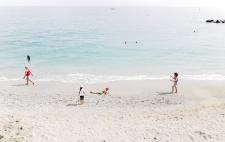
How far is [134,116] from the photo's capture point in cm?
1948

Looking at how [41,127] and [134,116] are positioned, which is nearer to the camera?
[41,127]

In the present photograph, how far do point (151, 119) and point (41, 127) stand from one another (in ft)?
19.1

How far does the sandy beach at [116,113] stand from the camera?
51.8 ft

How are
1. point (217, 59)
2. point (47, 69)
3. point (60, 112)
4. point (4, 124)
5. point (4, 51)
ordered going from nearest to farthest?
point (4, 124) → point (60, 112) → point (47, 69) → point (217, 59) → point (4, 51)

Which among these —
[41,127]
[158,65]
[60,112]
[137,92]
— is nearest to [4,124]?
[41,127]

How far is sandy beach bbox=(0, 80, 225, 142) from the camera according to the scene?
15773 millimetres

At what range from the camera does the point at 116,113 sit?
2041cm

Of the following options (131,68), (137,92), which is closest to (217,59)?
(131,68)

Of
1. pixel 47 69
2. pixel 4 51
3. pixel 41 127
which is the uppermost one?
pixel 4 51

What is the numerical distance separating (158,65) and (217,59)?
368 inches

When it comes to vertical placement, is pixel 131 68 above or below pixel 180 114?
above

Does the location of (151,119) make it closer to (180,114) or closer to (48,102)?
(180,114)

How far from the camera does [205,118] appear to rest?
18531 millimetres

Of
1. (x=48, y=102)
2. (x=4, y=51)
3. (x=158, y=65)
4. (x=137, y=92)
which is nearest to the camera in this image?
(x=48, y=102)
